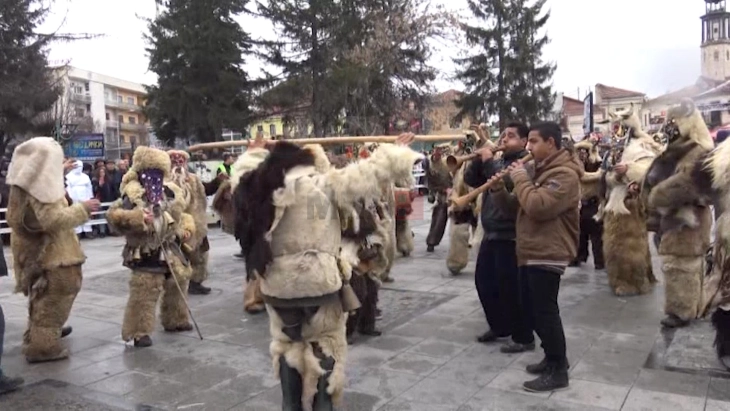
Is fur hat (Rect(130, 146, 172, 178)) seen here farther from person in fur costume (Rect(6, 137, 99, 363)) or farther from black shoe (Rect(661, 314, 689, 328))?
black shoe (Rect(661, 314, 689, 328))

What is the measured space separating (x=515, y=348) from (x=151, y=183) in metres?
3.33

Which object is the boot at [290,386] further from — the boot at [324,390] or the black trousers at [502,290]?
the black trousers at [502,290]

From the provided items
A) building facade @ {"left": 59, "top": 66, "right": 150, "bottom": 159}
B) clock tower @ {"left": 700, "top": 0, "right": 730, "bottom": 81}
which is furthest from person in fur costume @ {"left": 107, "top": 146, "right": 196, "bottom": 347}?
building facade @ {"left": 59, "top": 66, "right": 150, "bottom": 159}

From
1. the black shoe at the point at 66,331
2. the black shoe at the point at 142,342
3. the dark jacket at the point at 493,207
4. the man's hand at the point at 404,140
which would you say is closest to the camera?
the man's hand at the point at 404,140

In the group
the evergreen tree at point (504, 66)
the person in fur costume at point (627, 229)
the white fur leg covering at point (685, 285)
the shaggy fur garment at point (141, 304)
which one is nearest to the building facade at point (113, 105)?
the evergreen tree at point (504, 66)

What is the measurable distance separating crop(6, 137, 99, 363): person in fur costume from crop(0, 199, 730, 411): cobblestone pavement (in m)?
0.28

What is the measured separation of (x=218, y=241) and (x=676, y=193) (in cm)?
911

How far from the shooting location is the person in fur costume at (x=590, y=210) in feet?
26.7

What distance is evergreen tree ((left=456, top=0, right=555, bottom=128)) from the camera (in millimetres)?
34469

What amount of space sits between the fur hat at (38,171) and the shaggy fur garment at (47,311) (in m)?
0.64

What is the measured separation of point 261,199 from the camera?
338 centimetres

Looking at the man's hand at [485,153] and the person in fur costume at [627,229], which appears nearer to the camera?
the man's hand at [485,153]

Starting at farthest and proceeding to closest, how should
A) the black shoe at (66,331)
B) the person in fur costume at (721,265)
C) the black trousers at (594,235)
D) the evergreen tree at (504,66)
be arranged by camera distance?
the evergreen tree at (504,66)
the black trousers at (594,235)
the black shoe at (66,331)
the person in fur costume at (721,265)

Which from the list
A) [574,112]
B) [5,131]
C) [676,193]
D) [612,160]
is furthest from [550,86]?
[676,193]
